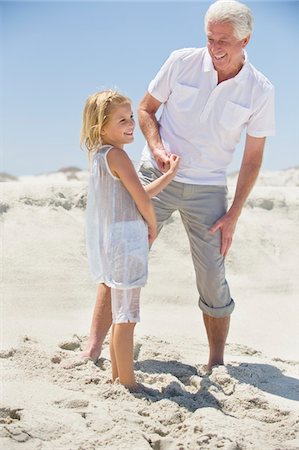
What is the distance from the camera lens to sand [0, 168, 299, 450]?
3104 millimetres

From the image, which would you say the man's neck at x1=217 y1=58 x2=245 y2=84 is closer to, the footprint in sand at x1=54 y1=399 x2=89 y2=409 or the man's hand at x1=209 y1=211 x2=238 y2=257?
the man's hand at x1=209 y1=211 x2=238 y2=257

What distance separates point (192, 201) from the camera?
4098 millimetres

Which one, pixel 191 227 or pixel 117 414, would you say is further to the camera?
pixel 191 227

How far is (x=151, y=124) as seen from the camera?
13.5ft

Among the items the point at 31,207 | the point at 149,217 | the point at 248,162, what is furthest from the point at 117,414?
the point at 31,207

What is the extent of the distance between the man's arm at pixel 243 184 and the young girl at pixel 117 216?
0.68 m

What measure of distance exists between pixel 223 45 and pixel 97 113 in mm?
828

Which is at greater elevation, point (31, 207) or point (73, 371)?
point (31, 207)

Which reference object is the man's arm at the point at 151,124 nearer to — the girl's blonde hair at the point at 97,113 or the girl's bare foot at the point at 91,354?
the girl's blonde hair at the point at 97,113

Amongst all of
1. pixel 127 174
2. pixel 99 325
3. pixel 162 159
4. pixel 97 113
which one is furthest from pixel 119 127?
pixel 99 325

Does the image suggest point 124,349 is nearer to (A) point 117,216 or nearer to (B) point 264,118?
(A) point 117,216

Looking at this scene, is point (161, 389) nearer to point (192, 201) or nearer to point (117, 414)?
point (117, 414)

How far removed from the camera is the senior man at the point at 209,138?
398 cm

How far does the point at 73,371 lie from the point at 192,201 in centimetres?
111
